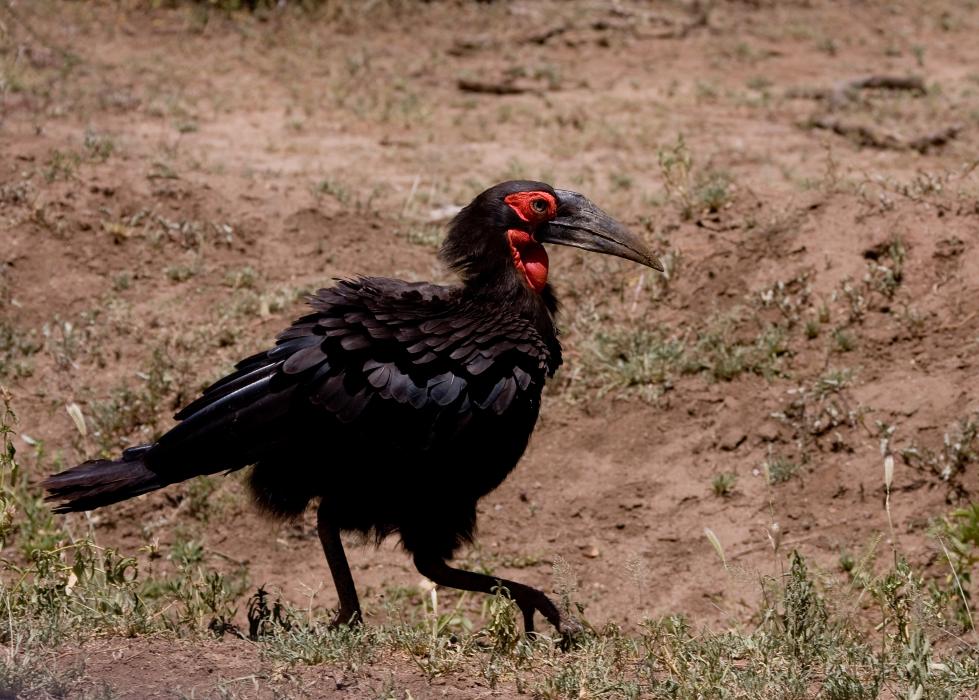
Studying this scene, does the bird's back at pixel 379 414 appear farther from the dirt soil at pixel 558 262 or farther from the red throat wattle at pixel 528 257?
the dirt soil at pixel 558 262

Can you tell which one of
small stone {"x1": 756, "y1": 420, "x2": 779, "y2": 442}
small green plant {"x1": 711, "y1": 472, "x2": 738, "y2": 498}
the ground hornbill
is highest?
the ground hornbill

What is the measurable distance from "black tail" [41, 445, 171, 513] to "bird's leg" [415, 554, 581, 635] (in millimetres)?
1108

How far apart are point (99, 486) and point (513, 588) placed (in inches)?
65.3

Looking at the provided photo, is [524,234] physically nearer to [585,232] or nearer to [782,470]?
[585,232]

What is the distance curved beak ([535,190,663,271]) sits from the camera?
4926 millimetres

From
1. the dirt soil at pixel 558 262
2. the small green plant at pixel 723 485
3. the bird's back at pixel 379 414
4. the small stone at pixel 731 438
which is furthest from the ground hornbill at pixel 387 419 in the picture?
the small stone at pixel 731 438

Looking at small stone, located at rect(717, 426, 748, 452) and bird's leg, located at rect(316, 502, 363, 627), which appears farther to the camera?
small stone, located at rect(717, 426, 748, 452)

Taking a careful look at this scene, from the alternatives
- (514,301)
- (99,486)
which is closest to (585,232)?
(514,301)

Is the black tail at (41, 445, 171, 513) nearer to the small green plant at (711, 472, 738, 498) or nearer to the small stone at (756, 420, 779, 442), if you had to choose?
the small green plant at (711, 472, 738, 498)

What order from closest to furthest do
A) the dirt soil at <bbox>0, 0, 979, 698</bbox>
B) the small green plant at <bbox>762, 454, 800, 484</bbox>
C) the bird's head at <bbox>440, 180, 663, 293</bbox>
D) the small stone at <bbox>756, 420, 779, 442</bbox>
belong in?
the bird's head at <bbox>440, 180, 663, 293</bbox> → the dirt soil at <bbox>0, 0, 979, 698</bbox> → the small green plant at <bbox>762, 454, 800, 484</bbox> → the small stone at <bbox>756, 420, 779, 442</bbox>

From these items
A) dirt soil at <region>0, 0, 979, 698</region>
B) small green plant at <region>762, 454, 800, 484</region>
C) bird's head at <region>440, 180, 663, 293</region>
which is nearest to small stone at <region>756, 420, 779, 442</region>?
dirt soil at <region>0, 0, 979, 698</region>

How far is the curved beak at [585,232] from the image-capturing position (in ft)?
16.2

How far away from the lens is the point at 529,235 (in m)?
4.87

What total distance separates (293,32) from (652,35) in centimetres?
348
